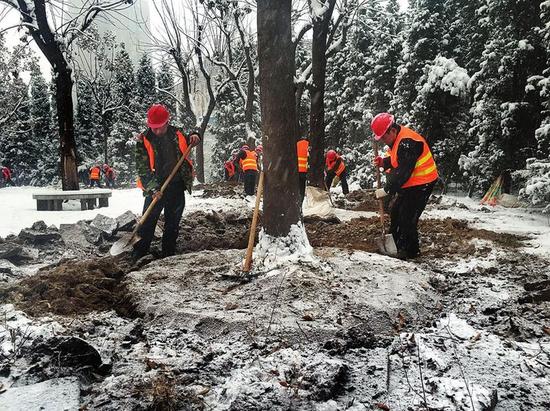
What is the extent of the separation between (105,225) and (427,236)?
17.1ft

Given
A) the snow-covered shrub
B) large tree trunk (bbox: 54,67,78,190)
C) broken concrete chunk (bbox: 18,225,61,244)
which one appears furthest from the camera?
large tree trunk (bbox: 54,67,78,190)

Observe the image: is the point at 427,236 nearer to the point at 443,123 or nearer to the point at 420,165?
the point at 420,165

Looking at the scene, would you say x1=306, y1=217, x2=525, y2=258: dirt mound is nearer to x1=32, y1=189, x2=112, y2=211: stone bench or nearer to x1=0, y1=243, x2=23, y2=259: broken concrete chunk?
x1=0, y1=243, x2=23, y2=259: broken concrete chunk

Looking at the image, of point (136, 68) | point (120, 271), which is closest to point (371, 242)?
point (120, 271)

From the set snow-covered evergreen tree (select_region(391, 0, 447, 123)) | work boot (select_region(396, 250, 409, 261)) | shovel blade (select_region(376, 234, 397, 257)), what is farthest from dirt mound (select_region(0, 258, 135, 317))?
snow-covered evergreen tree (select_region(391, 0, 447, 123))

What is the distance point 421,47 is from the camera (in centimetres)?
1928

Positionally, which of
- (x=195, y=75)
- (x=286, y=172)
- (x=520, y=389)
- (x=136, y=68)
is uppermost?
(x=136, y=68)

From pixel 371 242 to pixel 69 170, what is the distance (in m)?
8.26

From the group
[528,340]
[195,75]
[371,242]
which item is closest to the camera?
[528,340]

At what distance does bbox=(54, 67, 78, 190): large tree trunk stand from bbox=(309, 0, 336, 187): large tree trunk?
609 cm

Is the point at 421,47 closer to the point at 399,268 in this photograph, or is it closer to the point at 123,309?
the point at 399,268

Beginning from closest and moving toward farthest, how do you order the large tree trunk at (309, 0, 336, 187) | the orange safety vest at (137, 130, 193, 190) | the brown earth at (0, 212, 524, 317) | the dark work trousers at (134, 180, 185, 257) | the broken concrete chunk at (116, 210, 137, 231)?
the brown earth at (0, 212, 524, 317) < the orange safety vest at (137, 130, 193, 190) < the dark work trousers at (134, 180, 185, 257) < the broken concrete chunk at (116, 210, 137, 231) < the large tree trunk at (309, 0, 336, 187)

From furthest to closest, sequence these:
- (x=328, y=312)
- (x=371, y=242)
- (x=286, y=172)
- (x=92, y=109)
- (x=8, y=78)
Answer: (x=92, y=109) < (x=8, y=78) < (x=371, y=242) < (x=286, y=172) < (x=328, y=312)

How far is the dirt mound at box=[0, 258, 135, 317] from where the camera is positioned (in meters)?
3.57
